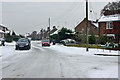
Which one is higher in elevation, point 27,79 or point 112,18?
point 112,18

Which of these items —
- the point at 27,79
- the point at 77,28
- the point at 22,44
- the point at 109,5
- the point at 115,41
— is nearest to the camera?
the point at 27,79

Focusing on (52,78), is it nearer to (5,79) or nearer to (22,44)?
(5,79)

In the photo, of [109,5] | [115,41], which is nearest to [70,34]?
[109,5]

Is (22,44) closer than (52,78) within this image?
No

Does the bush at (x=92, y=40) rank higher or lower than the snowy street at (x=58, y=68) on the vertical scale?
higher

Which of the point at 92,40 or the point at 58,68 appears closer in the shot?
the point at 58,68

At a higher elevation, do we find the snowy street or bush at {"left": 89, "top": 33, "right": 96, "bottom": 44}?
bush at {"left": 89, "top": 33, "right": 96, "bottom": 44}

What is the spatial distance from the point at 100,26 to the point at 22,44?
834 inches

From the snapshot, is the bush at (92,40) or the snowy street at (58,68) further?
the bush at (92,40)

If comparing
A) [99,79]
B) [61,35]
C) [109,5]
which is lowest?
[99,79]

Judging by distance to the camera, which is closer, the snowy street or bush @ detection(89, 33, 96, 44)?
the snowy street

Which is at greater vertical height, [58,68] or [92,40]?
[92,40]

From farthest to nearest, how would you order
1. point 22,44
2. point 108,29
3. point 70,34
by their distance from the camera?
point 70,34
point 108,29
point 22,44

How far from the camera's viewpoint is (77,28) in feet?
196
